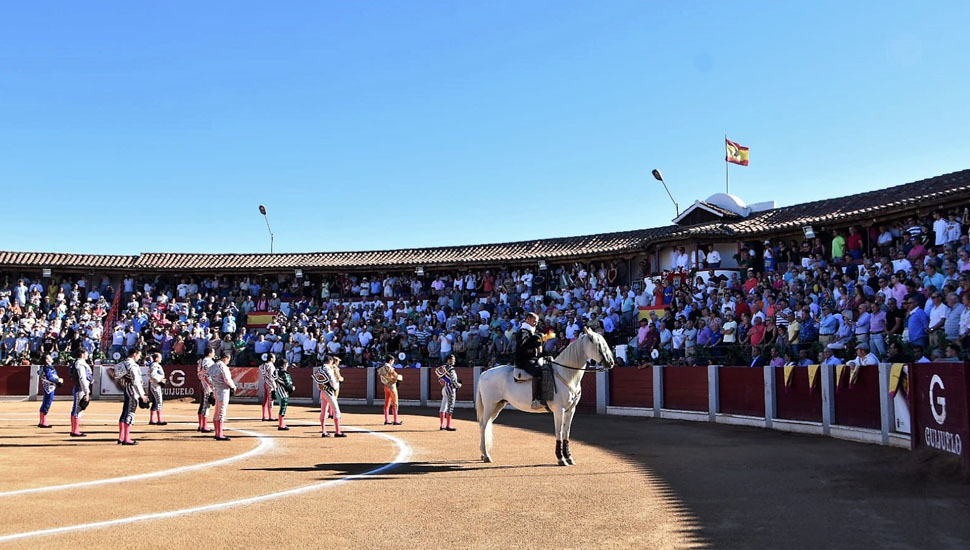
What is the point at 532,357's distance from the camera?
37.0ft

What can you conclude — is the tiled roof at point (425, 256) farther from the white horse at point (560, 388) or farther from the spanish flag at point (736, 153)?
the white horse at point (560, 388)

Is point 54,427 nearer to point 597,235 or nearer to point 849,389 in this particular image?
point 849,389

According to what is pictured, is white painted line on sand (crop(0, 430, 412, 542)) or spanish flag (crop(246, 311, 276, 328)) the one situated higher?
spanish flag (crop(246, 311, 276, 328))

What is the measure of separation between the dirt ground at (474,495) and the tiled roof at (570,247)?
33.6 feet

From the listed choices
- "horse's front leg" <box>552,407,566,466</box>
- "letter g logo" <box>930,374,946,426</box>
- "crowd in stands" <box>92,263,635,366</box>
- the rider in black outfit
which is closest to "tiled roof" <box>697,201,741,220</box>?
"crowd in stands" <box>92,263,635,366</box>

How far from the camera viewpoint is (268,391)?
19.5m

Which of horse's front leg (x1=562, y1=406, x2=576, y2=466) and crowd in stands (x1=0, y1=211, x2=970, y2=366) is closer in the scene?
horse's front leg (x1=562, y1=406, x2=576, y2=466)

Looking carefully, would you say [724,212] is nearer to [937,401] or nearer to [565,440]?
[937,401]

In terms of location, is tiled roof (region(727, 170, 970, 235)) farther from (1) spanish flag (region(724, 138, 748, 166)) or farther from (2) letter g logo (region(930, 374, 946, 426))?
(2) letter g logo (region(930, 374, 946, 426))

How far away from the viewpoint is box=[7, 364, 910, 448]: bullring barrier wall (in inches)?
518

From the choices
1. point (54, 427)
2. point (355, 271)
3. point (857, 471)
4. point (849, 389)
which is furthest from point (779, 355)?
point (355, 271)

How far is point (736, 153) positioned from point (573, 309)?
10.7m

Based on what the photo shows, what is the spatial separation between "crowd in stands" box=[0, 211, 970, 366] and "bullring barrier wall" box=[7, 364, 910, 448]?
503mm

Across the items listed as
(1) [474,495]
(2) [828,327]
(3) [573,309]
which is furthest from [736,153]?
(1) [474,495]
